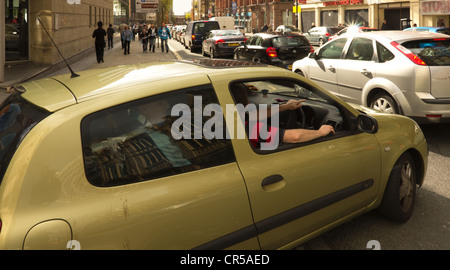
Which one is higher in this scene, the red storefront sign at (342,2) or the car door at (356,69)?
the red storefront sign at (342,2)

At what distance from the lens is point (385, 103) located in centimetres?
706

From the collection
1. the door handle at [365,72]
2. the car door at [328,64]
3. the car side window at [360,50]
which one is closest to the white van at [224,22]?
the car door at [328,64]

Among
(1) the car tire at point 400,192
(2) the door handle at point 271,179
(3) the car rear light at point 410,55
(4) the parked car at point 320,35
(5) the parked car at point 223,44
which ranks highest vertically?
(4) the parked car at point 320,35

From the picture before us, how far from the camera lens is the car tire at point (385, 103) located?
22.6ft

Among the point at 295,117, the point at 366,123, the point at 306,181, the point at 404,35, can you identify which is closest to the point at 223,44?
the point at 404,35

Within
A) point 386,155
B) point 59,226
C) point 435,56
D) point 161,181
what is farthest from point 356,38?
point 59,226

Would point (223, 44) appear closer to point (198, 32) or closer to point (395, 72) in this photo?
point (198, 32)

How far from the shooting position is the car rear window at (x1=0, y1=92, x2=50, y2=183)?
2.27 metres

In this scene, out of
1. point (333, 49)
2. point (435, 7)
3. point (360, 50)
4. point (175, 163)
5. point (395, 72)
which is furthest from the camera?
point (435, 7)

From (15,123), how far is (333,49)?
7.19m

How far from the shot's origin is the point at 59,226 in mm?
2105

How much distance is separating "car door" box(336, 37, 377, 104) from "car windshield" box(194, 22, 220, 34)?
73.9 ft

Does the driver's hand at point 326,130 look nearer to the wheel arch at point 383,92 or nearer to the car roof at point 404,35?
the wheel arch at point 383,92

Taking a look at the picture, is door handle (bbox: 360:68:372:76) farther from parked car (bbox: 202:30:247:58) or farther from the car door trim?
parked car (bbox: 202:30:247:58)
